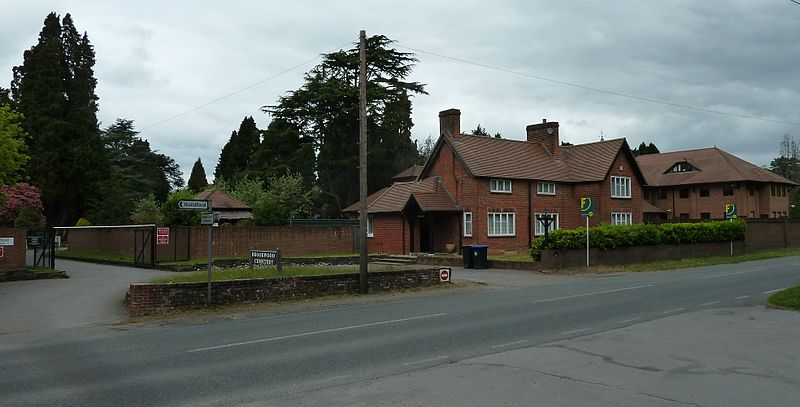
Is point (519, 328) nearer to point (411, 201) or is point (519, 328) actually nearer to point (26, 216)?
point (411, 201)

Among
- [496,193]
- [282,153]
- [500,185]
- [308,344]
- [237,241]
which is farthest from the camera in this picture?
[282,153]

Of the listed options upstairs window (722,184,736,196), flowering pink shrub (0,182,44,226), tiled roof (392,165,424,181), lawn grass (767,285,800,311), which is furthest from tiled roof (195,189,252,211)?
upstairs window (722,184,736,196)

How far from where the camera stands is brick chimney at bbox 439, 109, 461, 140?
4156 centimetres

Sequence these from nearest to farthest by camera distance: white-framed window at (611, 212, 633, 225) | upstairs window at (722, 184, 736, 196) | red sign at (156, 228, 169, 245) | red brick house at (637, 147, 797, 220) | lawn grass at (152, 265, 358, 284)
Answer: lawn grass at (152, 265, 358, 284) < red sign at (156, 228, 169, 245) < white-framed window at (611, 212, 633, 225) < upstairs window at (722, 184, 736, 196) < red brick house at (637, 147, 797, 220)

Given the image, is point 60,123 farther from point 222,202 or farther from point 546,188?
point 546,188

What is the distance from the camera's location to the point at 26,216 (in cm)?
4019

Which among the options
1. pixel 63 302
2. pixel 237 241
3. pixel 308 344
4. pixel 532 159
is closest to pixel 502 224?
pixel 532 159

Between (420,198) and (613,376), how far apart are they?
30673mm

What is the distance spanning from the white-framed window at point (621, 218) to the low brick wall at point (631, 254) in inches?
325

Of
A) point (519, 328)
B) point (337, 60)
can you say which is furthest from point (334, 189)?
point (519, 328)

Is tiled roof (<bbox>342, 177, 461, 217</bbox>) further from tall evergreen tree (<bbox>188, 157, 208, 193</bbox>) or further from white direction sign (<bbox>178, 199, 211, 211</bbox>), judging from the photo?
tall evergreen tree (<bbox>188, 157, 208, 193</bbox>)

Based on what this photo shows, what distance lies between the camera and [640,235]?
104 ft

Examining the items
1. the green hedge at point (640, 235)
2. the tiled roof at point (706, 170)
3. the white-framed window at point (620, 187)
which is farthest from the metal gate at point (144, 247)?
the tiled roof at point (706, 170)

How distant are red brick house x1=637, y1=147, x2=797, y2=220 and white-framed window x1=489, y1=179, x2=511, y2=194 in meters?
22.4
